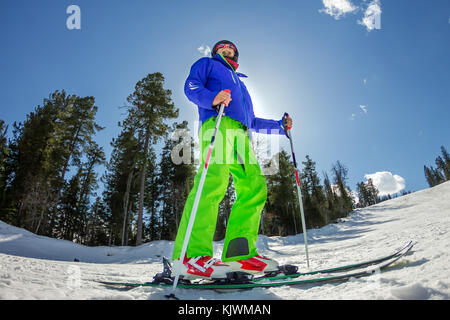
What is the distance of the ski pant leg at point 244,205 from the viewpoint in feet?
6.34

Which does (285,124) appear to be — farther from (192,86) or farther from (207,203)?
(207,203)

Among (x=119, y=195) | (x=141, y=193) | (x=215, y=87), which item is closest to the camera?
(x=215, y=87)

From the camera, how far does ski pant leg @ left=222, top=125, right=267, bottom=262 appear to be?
1.93 m

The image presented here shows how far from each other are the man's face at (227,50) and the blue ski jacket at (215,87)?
21cm

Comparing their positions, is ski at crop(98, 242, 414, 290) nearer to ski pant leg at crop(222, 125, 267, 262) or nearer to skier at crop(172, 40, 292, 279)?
skier at crop(172, 40, 292, 279)

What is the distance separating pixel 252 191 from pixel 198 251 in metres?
0.76

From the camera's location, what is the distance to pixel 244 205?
2127mm

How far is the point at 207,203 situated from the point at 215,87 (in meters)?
1.32

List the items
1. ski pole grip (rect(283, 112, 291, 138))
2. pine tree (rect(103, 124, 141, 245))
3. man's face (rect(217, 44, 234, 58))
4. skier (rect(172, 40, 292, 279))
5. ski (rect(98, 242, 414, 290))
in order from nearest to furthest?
ski (rect(98, 242, 414, 290))
skier (rect(172, 40, 292, 279))
man's face (rect(217, 44, 234, 58))
ski pole grip (rect(283, 112, 291, 138))
pine tree (rect(103, 124, 141, 245))

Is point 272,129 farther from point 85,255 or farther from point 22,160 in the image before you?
point 22,160

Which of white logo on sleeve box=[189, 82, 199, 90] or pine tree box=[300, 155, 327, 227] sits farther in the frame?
pine tree box=[300, 155, 327, 227]

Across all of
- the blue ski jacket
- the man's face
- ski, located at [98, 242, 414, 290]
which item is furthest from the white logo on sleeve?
ski, located at [98, 242, 414, 290]

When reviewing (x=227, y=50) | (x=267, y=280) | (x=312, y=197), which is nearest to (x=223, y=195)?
(x=267, y=280)

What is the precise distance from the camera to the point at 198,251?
6.00ft
